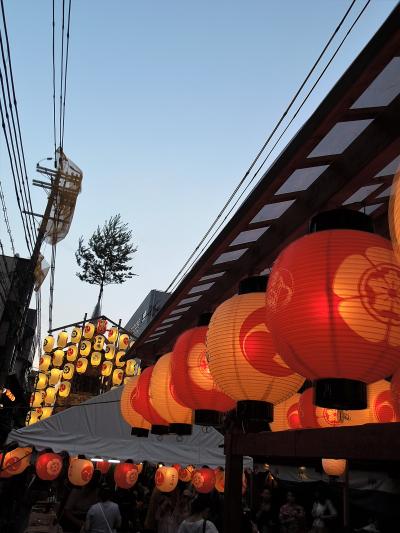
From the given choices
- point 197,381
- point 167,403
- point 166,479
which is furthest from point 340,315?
point 166,479

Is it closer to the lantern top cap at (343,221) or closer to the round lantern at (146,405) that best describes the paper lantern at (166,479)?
the round lantern at (146,405)

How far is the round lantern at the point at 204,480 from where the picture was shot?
389 inches

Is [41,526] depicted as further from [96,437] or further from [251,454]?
[251,454]

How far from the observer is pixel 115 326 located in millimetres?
28016

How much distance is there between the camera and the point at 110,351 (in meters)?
27.0

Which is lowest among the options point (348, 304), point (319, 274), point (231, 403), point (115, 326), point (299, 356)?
point (231, 403)

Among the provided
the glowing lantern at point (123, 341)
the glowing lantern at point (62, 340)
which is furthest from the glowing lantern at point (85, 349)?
the glowing lantern at point (123, 341)

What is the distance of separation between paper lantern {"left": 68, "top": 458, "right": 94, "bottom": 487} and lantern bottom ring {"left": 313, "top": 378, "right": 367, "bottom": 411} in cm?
906

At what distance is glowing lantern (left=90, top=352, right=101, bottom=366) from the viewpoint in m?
26.6

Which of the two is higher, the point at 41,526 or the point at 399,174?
the point at 399,174

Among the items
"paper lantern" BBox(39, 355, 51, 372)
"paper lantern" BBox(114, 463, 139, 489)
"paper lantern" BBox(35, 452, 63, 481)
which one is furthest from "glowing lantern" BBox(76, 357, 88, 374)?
"paper lantern" BBox(35, 452, 63, 481)

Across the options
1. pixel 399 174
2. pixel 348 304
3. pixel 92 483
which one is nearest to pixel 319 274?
pixel 348 304

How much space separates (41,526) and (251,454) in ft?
27.9

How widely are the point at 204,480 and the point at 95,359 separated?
18273mm
